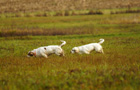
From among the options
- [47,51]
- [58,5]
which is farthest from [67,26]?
[47,51]

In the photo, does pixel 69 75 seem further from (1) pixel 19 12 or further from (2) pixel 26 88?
(1) pixel 19 12

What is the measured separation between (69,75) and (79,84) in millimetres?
1166

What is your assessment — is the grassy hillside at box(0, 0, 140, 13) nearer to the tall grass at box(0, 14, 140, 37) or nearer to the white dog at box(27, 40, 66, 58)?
the tall grass at box(0, 14, 140, 37)

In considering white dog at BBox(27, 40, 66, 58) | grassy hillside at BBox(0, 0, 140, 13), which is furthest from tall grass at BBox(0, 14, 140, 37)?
white dog at BBox(27, 40, 66, 58)

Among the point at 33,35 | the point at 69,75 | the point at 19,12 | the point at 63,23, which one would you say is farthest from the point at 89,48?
the point at 19,12

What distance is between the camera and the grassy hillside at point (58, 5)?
56250 millimetres

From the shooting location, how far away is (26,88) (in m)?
8.05

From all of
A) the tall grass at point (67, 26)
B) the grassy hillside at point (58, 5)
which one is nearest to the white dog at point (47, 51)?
the tall grass at point (67, 26)

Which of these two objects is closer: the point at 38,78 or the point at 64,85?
the point at 64,85

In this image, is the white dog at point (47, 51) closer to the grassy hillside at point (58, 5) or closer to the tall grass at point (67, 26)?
the tall grass at point (67, 26)

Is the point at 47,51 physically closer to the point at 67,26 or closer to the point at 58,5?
the point at 67,26

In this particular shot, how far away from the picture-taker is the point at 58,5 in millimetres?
59125

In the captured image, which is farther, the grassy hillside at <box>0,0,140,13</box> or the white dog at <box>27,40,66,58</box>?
the grassy hillside at <box>0,0,140,13</box>

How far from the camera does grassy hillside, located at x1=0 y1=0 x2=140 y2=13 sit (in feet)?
185
